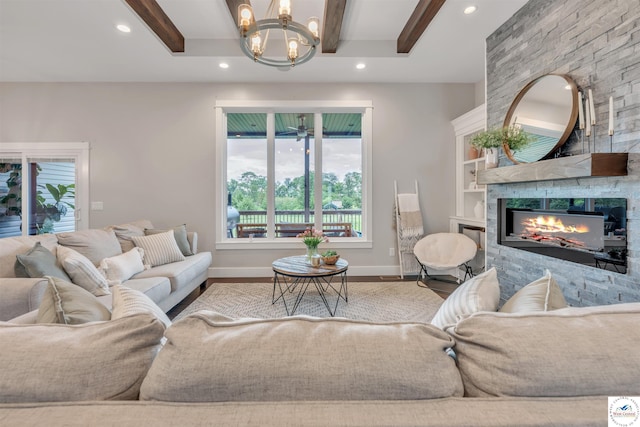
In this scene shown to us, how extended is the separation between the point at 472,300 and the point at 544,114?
7.32ft

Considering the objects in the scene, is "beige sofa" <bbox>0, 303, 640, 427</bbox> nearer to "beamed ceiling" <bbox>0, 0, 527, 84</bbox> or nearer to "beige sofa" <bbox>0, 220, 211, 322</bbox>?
"beige sofa" <bbox>0, 220, 211, 322</bbox>

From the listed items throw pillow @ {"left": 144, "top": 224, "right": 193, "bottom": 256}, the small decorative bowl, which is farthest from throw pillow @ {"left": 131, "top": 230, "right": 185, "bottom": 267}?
the small decorative bowl

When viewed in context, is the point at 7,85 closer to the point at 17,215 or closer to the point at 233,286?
the point at 17,215

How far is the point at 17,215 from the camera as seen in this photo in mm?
4293

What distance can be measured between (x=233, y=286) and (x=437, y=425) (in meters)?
3.53

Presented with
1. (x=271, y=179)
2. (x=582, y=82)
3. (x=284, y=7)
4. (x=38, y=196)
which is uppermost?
(x=284, y=7)

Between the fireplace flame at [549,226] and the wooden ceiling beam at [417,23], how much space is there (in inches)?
81.9

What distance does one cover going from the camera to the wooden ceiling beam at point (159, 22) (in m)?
2.56

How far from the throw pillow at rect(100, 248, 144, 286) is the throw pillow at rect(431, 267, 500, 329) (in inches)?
99.9

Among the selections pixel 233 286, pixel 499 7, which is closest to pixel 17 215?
pixel 233 286

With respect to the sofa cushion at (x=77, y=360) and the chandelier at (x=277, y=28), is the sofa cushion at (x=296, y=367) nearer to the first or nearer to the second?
the sofa cushion at (x=77, y=360)

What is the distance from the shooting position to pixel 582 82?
2.09 metres

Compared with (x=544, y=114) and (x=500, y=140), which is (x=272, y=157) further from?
(x=544, y=114)

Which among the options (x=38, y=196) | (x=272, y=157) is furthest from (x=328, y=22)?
(x=38, y=196)
